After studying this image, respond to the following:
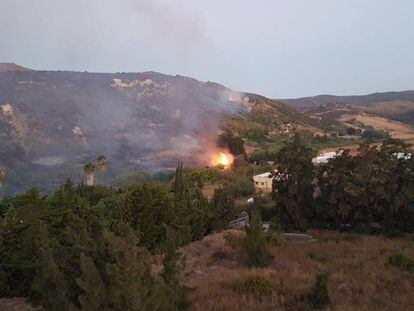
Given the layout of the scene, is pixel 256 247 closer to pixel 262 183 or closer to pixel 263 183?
pixel 263 183

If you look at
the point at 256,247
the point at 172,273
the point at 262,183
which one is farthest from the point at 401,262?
the point at 262,183

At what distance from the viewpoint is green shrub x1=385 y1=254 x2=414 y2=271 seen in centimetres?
1992

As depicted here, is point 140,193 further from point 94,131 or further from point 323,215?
point 94,131

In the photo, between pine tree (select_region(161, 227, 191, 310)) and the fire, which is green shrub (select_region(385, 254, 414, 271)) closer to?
pine tree (select_region(161, 227, 191, 310))

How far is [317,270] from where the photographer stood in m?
19.4

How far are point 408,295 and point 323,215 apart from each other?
1741 cm

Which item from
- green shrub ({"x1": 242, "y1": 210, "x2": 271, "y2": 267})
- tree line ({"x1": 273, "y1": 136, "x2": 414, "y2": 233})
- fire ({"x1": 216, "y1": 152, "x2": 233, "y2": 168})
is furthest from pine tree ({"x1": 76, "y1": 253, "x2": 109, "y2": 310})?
fire ({"x1": 216, "y1": 152, "x2": 233, "y2": 168})

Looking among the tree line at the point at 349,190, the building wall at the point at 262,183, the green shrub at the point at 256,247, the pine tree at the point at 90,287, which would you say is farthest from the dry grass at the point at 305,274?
the building wall at the point at 262,183

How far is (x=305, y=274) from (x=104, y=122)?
4034 inches

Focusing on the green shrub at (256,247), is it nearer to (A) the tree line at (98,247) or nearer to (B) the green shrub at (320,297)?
(A) the tree line at (98,247)

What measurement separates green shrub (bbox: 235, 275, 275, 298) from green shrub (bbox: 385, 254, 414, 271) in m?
7.30

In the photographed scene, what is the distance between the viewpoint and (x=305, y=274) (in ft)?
59.6

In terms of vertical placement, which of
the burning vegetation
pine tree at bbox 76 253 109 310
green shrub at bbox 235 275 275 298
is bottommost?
the burning vegetation

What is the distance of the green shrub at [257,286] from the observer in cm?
1511
